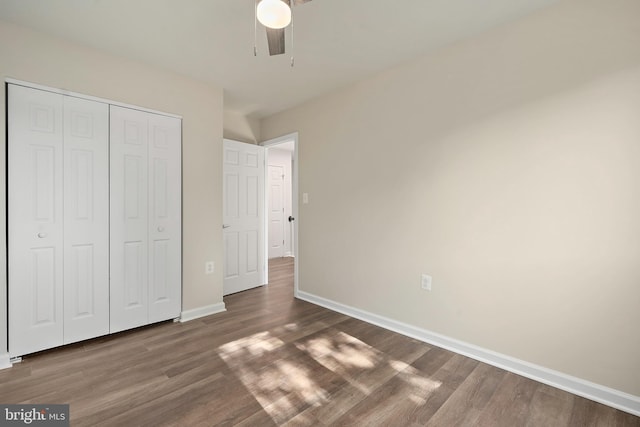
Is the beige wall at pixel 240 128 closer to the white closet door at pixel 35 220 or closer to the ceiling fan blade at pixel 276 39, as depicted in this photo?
the white closet door at pixel 35 220

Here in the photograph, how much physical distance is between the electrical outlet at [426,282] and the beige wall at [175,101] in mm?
2175

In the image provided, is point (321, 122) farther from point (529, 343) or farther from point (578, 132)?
point (529, 343)

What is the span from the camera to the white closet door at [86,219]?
7.80ft

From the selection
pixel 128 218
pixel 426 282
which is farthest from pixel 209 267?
pixel 426 282

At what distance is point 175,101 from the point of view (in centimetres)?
295

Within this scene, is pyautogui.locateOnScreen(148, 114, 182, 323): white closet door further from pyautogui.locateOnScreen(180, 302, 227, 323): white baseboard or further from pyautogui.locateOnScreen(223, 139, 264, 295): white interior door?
pyautogui.locateOnScreen(223, 139, 264, 295): white interior door

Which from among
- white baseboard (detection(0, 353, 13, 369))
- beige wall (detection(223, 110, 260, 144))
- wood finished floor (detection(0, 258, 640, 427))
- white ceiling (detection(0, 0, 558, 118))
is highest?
white ceiling (detection(0, 0, 558, 118))

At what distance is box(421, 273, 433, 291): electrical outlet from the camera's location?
2.57m

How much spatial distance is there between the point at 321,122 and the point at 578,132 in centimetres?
236

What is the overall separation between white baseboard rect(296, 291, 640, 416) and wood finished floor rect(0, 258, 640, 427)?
58mm

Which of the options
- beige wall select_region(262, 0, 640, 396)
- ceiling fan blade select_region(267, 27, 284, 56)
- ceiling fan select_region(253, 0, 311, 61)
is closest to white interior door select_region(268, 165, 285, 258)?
beige wall select_region(262, 0, 640, 396)

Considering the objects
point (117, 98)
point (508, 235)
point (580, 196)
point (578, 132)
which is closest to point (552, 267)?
point (508, 235)

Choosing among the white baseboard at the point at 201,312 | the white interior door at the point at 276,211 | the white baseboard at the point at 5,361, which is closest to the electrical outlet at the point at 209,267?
the white baseboard at the point at 201,312

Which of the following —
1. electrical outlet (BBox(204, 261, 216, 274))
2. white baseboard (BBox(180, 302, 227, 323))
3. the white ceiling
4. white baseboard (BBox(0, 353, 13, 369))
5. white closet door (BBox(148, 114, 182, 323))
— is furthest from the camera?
electrical outlet (BBox(204, 261, 216, 274))
